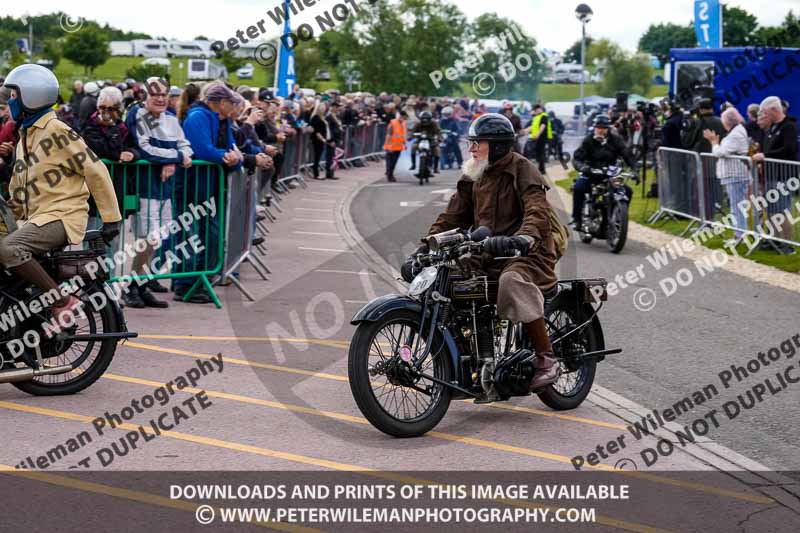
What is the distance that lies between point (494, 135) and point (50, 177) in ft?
8.84

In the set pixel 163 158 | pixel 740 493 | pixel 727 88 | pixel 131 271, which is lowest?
pixel 740 493

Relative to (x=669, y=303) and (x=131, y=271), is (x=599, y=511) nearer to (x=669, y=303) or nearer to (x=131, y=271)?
(x=131, y=271)

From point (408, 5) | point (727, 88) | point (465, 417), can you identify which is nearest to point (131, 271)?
point (465, 417)

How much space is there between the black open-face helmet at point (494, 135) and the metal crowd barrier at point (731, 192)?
27.9 ft

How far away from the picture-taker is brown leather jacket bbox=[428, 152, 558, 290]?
22.6ft

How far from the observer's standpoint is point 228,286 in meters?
12.2

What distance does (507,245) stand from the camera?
655cm

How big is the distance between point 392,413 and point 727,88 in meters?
24.2

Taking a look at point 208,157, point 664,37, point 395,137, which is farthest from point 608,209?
point 664,37

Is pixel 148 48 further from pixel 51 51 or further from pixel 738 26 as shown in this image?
pixel 738 26

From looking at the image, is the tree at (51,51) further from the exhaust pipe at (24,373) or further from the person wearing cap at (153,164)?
the exhaust pipe at (24,373)

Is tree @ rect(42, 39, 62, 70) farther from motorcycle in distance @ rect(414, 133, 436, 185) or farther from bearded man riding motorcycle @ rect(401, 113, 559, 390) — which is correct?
bearded man riding motorcycle @ rect(401, 113, 559, 390)

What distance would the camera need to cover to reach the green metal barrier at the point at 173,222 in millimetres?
10586

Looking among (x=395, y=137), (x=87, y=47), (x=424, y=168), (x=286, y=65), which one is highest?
(x=87, y=47)
